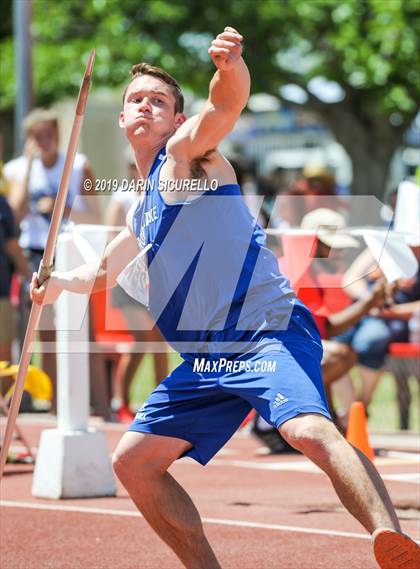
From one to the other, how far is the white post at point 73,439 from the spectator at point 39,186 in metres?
3.10

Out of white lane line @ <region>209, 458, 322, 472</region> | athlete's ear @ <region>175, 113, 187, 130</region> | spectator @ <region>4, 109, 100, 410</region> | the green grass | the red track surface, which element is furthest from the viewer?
the green grass

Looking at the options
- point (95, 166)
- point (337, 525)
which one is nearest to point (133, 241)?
point (337, 525)

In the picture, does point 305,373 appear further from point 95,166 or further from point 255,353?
point 95,166

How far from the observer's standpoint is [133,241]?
5.90 metres

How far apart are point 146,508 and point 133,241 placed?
3.61 feet

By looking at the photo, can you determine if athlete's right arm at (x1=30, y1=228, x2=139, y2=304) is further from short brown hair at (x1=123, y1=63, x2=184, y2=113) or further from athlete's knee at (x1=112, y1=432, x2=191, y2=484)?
athlete's knee at (x1=112, y1=432, x2=191, y2=484)

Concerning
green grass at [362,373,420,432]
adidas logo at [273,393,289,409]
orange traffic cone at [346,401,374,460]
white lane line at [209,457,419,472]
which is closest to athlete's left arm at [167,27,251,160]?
adidas logo at [273,393,289,409]

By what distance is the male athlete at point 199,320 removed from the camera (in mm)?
5234

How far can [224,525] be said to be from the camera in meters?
→ 7.59

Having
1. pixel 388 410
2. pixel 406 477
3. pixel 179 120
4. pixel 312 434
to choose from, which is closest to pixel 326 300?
pixel 406 477

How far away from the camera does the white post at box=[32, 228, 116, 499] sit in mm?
8523

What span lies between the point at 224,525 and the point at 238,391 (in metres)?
2.43

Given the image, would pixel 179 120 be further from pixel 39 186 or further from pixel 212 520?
pixel 39 186

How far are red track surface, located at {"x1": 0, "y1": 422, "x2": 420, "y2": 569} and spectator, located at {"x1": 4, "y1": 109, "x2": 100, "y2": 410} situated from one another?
2.73 m
